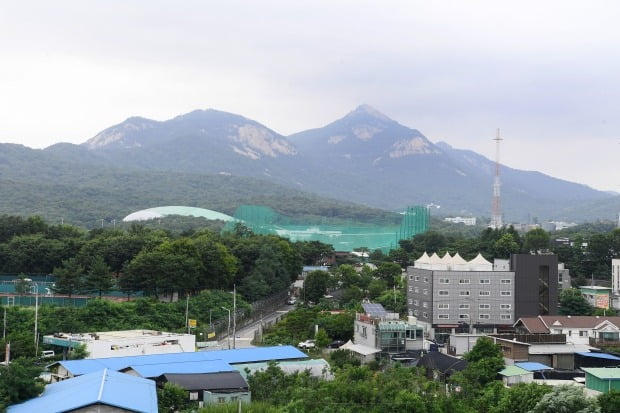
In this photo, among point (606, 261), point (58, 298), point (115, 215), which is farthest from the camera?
point (115, 215)

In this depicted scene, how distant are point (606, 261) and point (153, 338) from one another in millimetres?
31676

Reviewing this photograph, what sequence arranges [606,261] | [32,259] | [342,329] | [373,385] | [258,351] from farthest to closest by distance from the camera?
→ [606,261] → [32,259] → [342,329] → [258,351] → [373,385]

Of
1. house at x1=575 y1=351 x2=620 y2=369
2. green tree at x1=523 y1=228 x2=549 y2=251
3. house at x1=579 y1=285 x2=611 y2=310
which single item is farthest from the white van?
green tree at x1=523 y1=228 x2=549 y2=251

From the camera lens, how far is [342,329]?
28031 mm

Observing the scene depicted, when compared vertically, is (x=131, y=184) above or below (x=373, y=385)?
above

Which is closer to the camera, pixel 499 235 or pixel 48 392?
pixel 48 392

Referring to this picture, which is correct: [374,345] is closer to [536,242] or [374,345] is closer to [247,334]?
[247,334]

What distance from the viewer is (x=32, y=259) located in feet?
116

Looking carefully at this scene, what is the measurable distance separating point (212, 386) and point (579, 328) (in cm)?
1425

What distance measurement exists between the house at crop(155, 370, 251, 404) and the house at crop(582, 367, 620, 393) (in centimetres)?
815

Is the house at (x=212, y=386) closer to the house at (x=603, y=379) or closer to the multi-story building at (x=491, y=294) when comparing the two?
the house at (x=603, y=379)

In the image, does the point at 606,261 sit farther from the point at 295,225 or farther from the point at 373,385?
the point at 373,385

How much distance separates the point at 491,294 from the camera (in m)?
30.9

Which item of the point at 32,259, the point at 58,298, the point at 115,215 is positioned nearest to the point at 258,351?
the point at 58,298
